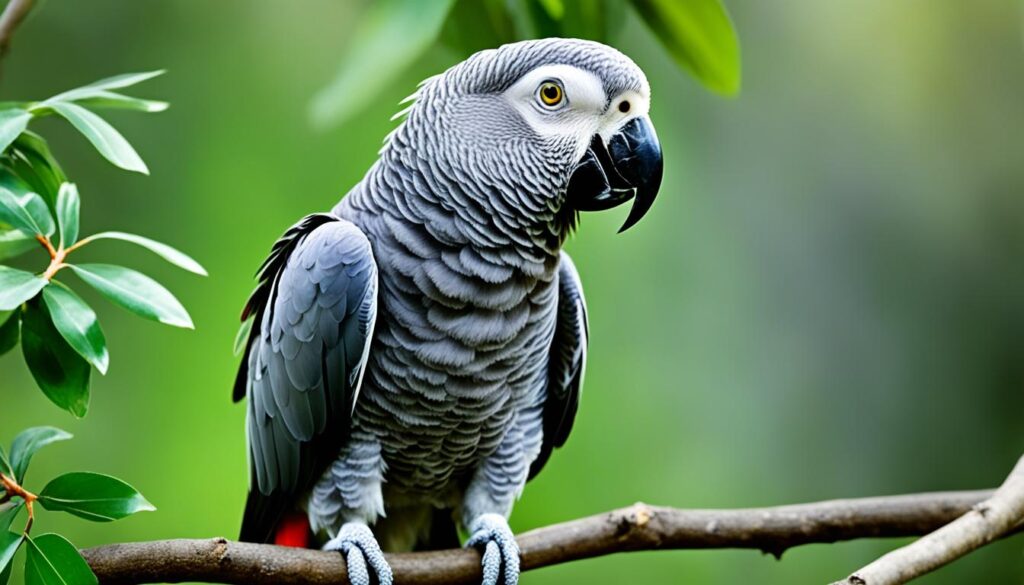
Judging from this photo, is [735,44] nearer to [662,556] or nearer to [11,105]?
[11,105]

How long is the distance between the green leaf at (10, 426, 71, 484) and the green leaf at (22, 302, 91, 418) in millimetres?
45

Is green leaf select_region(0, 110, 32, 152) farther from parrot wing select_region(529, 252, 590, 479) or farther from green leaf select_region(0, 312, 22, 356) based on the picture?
parrot wing select_region(529, 252, 590, 479)

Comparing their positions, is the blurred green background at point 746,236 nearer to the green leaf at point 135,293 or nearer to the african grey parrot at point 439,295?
the african grey parrot at point 439,295

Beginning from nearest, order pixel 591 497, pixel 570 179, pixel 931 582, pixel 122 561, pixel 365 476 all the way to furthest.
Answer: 1. pixel 122 561
2. pixel 570 179
3. pixel 365 476
4. pixel 591 497
5. pixel 931 582

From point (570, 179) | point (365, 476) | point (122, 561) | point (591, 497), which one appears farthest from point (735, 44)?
point (591, 497)

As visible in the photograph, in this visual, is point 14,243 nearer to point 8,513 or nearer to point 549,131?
point 8,513

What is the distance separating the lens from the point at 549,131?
1.22 meters

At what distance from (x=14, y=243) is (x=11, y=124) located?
0.15m

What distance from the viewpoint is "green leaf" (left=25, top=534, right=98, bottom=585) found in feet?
3.24

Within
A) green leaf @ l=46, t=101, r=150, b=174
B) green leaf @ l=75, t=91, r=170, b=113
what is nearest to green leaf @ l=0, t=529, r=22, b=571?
green leaf @ l=46, t=101, r=150, b=174

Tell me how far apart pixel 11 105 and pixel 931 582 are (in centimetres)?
326

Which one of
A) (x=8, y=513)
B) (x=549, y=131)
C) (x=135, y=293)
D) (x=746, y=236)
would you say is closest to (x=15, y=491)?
(x=8, y=513)

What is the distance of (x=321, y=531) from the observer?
1.51 meters

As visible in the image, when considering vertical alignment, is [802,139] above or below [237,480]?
above
